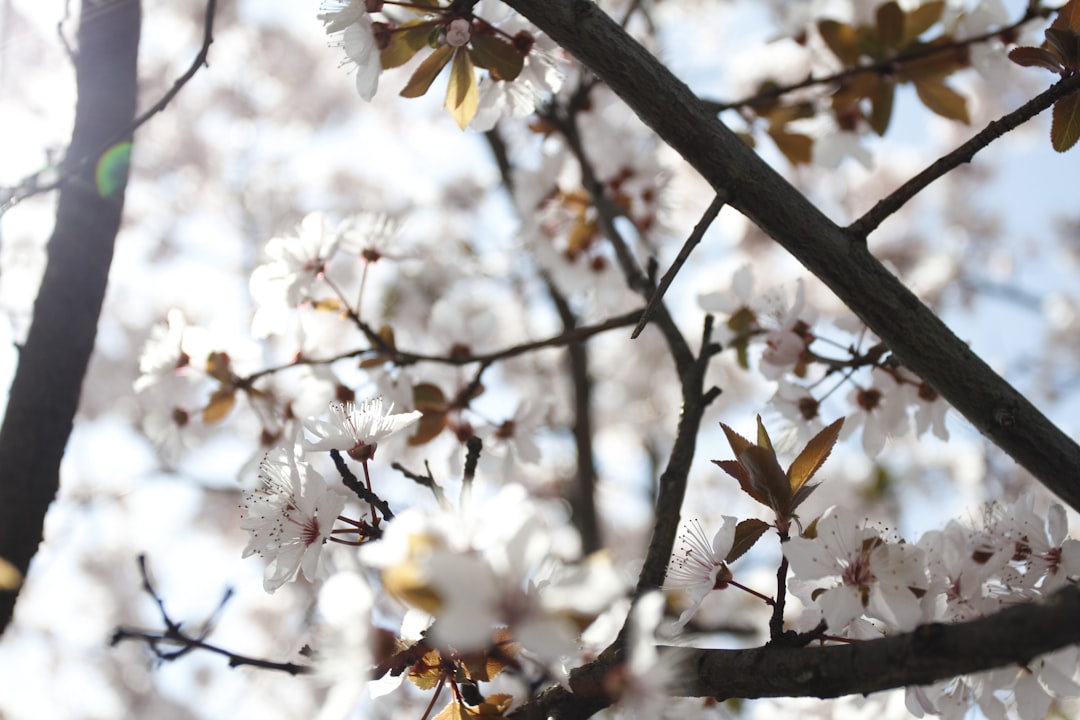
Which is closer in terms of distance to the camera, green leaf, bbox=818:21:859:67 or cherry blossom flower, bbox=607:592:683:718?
cherry blossom flower, bbox=607:592:683:718

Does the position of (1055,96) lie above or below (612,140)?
below

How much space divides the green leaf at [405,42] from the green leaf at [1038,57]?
66cm

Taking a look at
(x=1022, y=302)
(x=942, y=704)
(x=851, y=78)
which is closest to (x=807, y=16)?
(x=851, y=78)

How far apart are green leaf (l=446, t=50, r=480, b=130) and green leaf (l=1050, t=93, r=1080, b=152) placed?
0.66m

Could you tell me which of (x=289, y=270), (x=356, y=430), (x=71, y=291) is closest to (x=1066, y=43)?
(x=356, y=430)

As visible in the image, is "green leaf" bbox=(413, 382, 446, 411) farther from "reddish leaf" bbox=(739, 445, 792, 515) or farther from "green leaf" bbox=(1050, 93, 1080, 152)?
"green leaf" bbox=(1050, 93, 1080, 152)

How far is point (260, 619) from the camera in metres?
6.30

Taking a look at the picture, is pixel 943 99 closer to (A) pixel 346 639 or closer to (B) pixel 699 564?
(B) pixel 699 564

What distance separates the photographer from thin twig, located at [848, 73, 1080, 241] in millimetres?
792

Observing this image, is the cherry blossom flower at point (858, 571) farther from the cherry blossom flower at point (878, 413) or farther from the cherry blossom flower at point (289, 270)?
the cherry blossom flower at point (289, 270)

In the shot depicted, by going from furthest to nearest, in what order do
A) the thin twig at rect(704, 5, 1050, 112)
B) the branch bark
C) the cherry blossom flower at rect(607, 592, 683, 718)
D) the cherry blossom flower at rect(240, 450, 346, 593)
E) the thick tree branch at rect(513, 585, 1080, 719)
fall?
the thin twig at rect(704, 5, 1050, 112) < the branch bark < the cherry blossom flower at rect(240, 450, 346, 593) < the cherry blossom flower at rect(607, 592, 683, 718) < the thick tree branch at rect(513, 585, 1080, 719)

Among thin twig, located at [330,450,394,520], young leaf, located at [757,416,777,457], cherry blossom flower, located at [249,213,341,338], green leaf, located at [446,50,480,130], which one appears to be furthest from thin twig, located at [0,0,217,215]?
young leaf, located at [757,416,777,457]

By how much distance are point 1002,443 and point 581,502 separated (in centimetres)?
186

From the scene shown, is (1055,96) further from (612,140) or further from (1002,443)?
(612,140)
